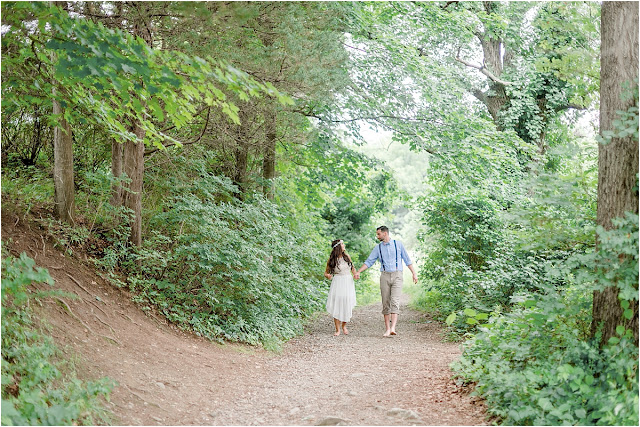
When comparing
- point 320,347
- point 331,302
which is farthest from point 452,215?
point 320,347

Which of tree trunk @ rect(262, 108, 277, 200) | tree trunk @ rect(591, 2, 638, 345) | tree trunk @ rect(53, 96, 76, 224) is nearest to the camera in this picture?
tree trunk @ rect(591, 2, 638, 345)

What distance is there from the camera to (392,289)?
10.1 m

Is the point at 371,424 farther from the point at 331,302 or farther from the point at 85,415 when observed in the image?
the point at 331,302

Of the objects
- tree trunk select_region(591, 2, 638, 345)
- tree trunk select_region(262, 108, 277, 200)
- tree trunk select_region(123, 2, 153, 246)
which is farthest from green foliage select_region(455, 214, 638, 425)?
tree trunk select_region(262, 108, 277, 200)

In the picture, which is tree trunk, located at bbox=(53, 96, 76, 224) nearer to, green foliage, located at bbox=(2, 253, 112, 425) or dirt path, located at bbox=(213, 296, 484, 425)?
green foliage, located at bbox=(2, 253, 112, 425)

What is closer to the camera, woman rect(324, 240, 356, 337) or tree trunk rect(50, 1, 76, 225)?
tree trunk rect(50, 1, 76, 225)

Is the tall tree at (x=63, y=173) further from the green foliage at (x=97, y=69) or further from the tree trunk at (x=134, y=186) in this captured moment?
the tree trunk at (x=134, y=186)

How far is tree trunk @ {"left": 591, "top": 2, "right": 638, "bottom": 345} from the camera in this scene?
448cm

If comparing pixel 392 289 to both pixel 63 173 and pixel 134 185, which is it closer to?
pixel 134 185

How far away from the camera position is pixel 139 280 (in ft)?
26.2

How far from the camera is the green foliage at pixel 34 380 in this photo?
3.92 metres

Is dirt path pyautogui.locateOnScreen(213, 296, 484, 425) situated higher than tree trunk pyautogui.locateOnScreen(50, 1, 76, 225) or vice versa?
tree trunk pyautogui.locateOnScreen(50, 1, 76, 225)

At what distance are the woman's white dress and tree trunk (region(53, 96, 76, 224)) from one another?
16.3 ft

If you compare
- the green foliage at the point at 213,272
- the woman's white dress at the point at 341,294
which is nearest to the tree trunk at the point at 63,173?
the green foliage at the point at 213,272
